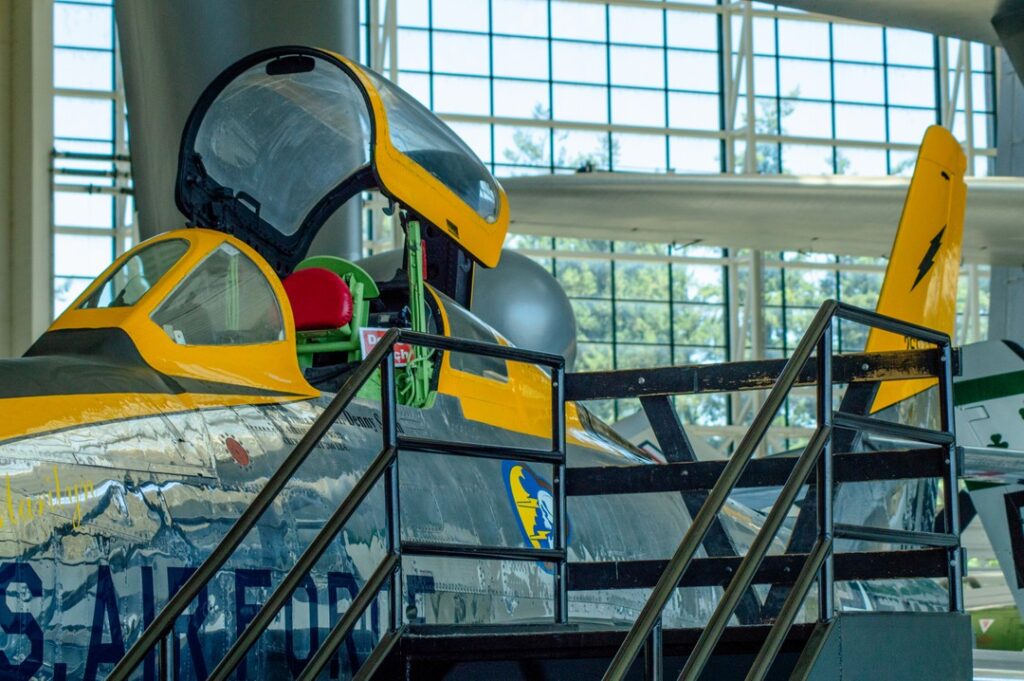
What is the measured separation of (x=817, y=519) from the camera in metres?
3.86

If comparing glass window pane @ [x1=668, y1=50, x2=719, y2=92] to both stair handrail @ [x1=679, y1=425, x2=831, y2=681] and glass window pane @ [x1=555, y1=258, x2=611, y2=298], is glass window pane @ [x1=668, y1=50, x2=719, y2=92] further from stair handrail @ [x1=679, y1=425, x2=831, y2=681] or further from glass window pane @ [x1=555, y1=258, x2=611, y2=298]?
stair handrail @ [x1=679, y1=425, x2=831, y2=681]

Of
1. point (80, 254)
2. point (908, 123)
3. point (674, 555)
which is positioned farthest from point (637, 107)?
point (674, 555)

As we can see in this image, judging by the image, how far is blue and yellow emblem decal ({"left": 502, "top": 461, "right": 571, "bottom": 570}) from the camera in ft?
18.4

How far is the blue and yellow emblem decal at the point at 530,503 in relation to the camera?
5613mm

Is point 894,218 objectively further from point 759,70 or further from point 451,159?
point 759,70

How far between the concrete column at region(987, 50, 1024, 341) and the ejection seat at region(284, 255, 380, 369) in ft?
40.2

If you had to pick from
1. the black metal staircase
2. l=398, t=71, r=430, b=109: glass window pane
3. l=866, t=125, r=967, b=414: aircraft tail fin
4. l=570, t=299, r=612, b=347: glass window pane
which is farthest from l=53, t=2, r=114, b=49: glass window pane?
the black metal staircase

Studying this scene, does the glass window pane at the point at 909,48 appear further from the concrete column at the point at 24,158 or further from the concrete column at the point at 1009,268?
the concrete column at the point at 24,158

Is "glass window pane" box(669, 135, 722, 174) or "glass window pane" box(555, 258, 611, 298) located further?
"glass window pane" box(555, 258, 611, 298)

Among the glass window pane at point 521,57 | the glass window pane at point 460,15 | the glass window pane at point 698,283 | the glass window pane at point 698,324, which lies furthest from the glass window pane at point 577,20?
the glass window pane at point 698,324

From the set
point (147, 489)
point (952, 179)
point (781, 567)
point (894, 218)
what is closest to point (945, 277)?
point (952, 179)

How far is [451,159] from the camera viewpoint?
19.7 feet

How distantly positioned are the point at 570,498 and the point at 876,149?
27.6 meters

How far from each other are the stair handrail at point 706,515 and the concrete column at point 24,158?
2277 cm
